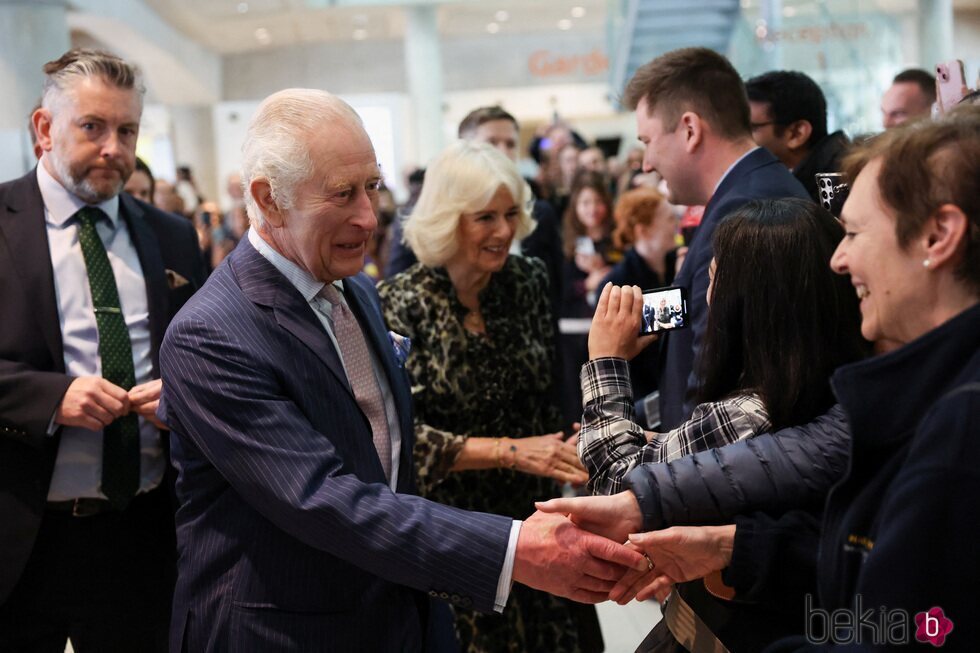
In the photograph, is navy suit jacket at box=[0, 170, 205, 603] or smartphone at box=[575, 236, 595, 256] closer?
navy suit jacket at box=[0, 170, 205, 603]

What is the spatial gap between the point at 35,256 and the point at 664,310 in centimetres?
163

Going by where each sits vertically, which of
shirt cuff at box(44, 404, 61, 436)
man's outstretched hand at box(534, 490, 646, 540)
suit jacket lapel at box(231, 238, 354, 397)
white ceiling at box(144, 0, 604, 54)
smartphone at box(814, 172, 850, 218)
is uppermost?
white ceiling at box(144, 0, 604, 54)

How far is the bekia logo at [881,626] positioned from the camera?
119 cm

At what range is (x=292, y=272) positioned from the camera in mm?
1927

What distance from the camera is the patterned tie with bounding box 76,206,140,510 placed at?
266 centimetres

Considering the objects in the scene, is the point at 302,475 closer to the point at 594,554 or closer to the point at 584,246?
the point at 594,554

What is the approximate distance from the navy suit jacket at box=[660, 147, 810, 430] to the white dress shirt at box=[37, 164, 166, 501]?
138 centimetres

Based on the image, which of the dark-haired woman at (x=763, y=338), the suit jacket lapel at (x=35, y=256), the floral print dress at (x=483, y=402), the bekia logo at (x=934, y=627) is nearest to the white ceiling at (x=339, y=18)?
the suit jacket lapel at (x=35, y=256)

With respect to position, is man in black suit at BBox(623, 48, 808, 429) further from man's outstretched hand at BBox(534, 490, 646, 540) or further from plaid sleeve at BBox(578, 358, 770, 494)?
man's outstretched hand at BBox(534, 490, 646, 540)

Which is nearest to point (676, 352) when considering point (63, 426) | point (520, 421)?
point (520, 421)

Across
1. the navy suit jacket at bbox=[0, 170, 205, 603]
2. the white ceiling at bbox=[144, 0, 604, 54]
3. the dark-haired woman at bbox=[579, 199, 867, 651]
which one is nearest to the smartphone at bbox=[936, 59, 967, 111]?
the dark-haired woman at bbox=[579, 199, 867, 651]

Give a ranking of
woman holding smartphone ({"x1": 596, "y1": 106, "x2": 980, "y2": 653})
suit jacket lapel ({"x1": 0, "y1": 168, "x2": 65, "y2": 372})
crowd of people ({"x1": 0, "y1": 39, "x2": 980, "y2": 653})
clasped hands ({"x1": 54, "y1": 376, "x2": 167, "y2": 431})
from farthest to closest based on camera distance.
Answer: suit jacket lapel ({"x1": 0, "y1": 168, "x2": 65, "y2": 372})
clasped hands ({"x1": 54, "y1": 376, "x2": 167, "y2": 431})
crowd of people ({"x1": 0, "y1": 39, "x2": 980, "y2": 653})
woman holding smartphone ({"x1": 596, "y1": 106, "x2": 980, "y2": 653})

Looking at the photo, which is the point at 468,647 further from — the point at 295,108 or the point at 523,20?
the point at 523,20

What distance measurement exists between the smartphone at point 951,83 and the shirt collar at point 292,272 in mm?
1413
